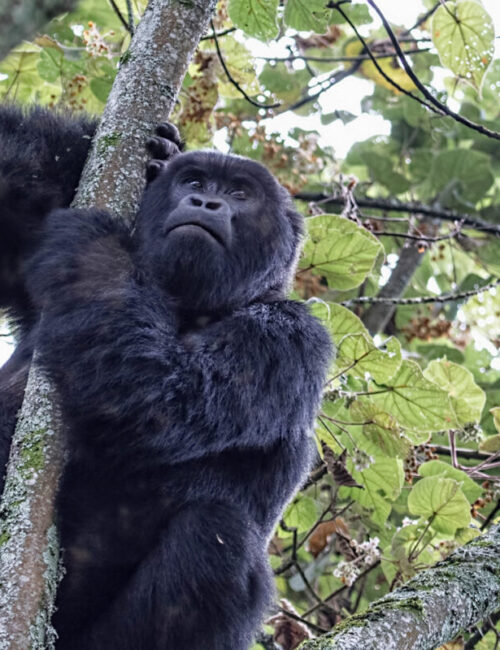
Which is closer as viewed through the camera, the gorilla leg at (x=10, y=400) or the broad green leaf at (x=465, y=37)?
the gorilla leg at (x=10, y=400)

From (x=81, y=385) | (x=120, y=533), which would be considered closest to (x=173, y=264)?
(x=81, y=385)

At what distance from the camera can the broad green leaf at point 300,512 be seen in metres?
5.11

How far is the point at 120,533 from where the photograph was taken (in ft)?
11.3

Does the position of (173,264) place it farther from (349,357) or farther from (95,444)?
(349,357)

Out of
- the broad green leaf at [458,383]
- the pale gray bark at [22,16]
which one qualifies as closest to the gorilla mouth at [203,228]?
the broad green leaf at [458,383]

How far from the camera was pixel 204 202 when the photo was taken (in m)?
3.85

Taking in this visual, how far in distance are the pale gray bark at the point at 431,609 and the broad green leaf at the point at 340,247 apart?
67.7 inches

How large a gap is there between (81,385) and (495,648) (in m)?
2.56

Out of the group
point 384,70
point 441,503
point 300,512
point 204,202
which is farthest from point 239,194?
point 384,70

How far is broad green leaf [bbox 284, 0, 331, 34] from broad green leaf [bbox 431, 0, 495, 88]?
1.93ft

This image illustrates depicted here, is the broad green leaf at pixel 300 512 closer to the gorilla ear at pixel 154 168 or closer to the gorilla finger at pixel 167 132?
the gorilla ear at pixel 154 168

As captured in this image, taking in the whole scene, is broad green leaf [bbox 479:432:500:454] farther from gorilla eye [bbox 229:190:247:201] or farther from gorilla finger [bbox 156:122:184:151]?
gorilla finger [bbox 156:122:184:151]

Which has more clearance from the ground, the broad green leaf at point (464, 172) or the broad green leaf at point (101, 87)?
the broad green leaf at point (464, 172)

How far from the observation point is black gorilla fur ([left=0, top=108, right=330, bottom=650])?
323 centimetres
